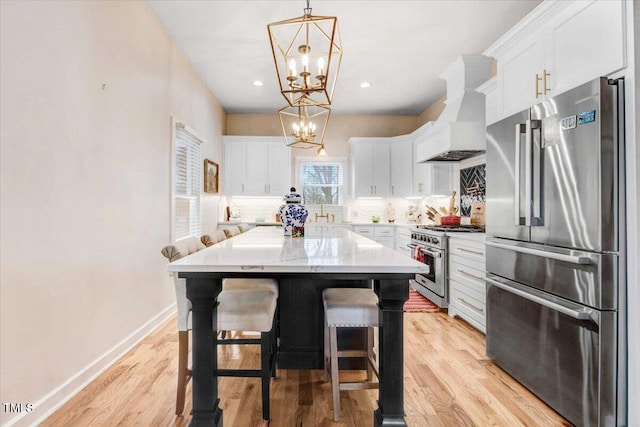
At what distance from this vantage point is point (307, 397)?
2039 mm

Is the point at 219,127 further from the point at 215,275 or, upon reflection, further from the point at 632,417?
the point at 632,417

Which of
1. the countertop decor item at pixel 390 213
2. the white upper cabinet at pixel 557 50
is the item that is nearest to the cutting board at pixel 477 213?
the white upper cabinet at pixel 557 50

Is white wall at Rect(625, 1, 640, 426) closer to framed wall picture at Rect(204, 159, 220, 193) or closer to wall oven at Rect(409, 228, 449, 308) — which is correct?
wall oven at Rect(409, 228, 449, 308)

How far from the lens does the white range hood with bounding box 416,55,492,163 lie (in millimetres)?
3865

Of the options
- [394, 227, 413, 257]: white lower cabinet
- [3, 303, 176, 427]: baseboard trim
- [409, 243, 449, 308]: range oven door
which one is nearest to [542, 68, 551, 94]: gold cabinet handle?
[409, 243, 449, 308]: range oven door

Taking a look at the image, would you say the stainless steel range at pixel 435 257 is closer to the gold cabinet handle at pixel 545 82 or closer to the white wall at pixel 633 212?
the gold cabinet handle at pixel 545 82

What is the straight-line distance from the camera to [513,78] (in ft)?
8.16

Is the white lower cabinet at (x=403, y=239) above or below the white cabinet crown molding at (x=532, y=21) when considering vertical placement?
below

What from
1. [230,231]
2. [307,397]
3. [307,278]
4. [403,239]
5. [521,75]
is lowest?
[307,397]

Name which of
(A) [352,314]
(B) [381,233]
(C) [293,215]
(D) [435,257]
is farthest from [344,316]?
(B) [381,233]

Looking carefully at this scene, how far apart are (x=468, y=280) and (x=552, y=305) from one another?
57.8 inches

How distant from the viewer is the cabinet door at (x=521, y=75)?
2217mm

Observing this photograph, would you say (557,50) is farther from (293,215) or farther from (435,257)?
(435,257)

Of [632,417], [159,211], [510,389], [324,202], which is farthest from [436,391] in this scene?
[324,202]
